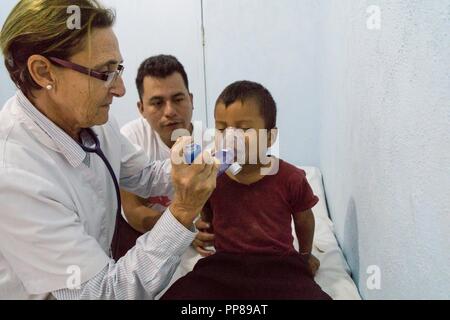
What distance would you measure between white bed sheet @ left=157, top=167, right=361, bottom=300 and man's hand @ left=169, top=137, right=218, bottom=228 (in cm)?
42

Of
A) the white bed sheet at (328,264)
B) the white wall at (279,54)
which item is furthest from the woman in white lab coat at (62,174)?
the white wall at (279,54)

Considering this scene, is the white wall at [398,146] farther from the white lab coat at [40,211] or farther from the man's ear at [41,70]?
the man's ear at [41,70]

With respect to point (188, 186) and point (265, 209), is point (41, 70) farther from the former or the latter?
point (265, 209)

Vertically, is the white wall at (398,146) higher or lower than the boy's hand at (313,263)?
higher

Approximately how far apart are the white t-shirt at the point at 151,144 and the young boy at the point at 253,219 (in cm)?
38

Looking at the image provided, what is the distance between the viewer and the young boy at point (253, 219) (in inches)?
40.6

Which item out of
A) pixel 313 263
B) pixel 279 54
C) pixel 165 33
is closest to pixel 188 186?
pixel 313 263

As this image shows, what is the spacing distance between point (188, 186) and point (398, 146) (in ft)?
1.55

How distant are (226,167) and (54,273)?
52 centimetres

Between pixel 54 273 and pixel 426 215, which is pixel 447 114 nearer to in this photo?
pixel 426 215

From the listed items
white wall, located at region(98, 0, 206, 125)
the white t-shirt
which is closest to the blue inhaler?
the white t-shirt

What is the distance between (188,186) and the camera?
2.95ft

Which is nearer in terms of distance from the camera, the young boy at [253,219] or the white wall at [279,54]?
the young boy at [253,219]

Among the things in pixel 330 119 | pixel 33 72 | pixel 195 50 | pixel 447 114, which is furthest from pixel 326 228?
pixel 195 50
